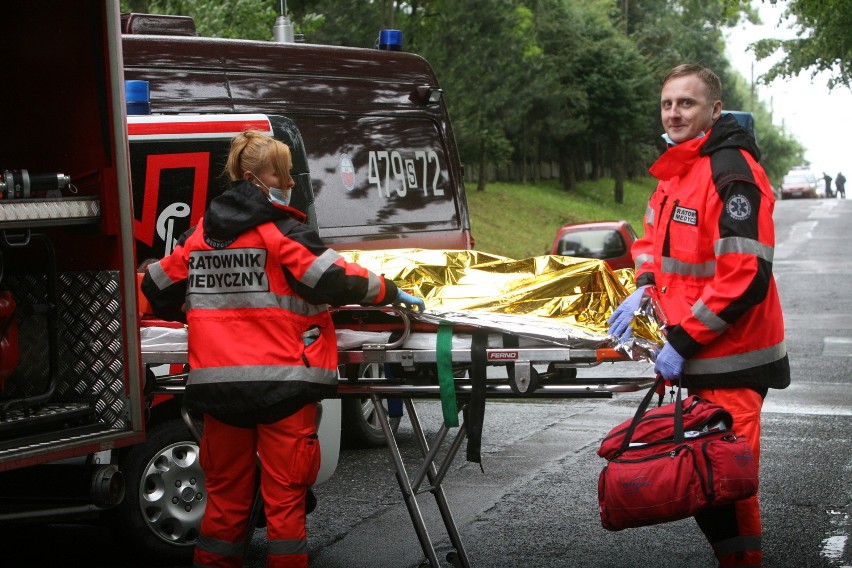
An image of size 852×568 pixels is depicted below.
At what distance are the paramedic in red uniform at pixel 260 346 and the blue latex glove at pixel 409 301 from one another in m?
0.09

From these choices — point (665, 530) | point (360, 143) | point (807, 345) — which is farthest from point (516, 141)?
point (665, 530)

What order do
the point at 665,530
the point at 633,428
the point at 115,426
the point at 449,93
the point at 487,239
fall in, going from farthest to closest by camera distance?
the point at 487,239 < the point at 449,93 < the point at 665,530 < the point at 115,426 < the point at 633,428

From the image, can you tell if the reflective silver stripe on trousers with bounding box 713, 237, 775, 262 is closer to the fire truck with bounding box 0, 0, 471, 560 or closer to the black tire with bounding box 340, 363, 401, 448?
the fire truck with bounding box 0, 0, 471, 560

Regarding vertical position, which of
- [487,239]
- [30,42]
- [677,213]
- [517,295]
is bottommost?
[487,239]

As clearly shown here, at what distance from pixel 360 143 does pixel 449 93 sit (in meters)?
17.6

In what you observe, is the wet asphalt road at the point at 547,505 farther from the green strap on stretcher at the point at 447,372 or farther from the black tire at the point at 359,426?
the green strap on stretcher at the point at 447,372

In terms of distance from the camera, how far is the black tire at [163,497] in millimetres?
5762

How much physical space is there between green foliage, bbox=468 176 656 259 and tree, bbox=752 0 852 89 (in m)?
6.58

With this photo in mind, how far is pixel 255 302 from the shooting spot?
4672 mm

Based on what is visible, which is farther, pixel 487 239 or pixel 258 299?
pixel 487 239

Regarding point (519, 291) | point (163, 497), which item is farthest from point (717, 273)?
point (163, 497)

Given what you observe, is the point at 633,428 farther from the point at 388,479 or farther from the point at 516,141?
the point at 516,141

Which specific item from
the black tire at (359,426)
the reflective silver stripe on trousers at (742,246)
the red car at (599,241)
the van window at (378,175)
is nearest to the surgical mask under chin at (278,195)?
the reflective silver stripe on trousers at (742,246)

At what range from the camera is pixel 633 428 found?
177 inches
